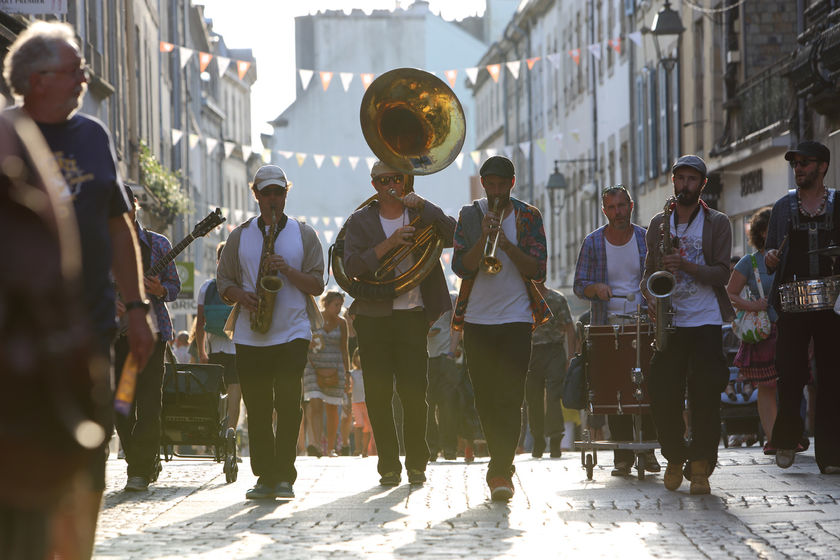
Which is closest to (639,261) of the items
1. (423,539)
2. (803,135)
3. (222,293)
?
(222,293)

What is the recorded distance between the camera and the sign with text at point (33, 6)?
15.3 meters

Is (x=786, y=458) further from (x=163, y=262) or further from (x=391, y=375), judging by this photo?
(x=163, y=262)

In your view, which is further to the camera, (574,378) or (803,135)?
(803,135)

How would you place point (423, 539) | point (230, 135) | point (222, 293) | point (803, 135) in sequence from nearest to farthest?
point (423, 539), point (222, 293), point (803, 135), point (230, 135)

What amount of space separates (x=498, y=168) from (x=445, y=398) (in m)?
7.09

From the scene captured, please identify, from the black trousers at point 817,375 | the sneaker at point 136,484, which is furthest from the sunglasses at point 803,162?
the sneaker at point 136,484

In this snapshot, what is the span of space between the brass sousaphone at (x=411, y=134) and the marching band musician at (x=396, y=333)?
0.07 metres

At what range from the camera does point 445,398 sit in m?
16.6

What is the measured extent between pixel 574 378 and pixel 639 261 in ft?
2.82

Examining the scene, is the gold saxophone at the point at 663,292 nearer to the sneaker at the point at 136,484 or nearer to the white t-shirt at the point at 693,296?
the white t-shirt at the point at 693,296

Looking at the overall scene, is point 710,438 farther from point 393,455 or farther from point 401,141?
point 401,141

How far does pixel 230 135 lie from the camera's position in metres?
75.3

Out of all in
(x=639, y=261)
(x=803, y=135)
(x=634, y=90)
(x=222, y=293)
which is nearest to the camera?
(x=222, y=293)

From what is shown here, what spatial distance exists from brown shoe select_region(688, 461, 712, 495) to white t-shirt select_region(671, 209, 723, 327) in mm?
784
